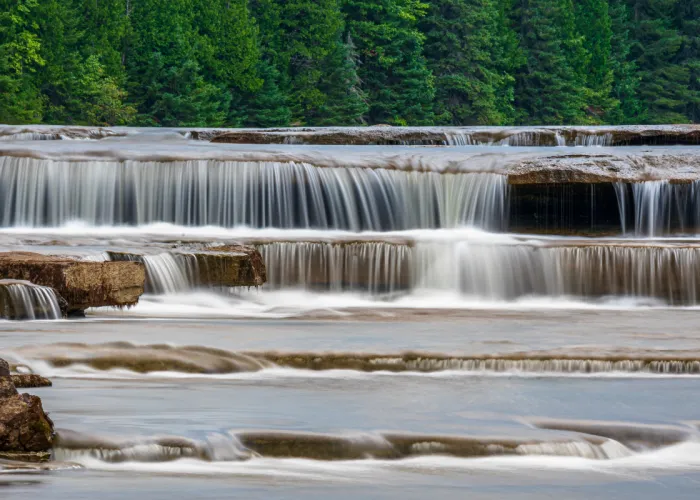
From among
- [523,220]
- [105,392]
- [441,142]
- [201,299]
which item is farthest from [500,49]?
[105,392]

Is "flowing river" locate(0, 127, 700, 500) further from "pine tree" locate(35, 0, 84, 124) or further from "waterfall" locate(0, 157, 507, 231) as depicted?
"pine tree" locate(35, 0, 84, 124)

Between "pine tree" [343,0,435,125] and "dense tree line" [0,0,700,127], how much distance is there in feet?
0.26

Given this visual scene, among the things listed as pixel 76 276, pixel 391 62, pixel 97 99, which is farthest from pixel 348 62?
pixel 76 276

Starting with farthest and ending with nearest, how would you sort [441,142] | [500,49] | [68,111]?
[500,49] < [68,111] < [441,142]

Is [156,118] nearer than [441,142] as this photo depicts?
No

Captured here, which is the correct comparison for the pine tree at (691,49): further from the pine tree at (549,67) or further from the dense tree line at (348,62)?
the pine tree at (549,67)

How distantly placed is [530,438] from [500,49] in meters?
63.3

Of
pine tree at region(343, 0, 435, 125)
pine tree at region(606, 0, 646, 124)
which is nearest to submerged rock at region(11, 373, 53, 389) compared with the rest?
pine tree at region(343, 0, 435, 125)

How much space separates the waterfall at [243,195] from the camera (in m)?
20.7

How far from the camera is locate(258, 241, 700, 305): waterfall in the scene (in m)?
17.7

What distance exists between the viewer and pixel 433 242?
18.3 m

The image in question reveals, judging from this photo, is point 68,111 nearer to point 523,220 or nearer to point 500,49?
point 500,49

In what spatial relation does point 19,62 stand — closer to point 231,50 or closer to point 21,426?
point 231,50

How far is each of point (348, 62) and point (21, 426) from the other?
5461 centimetres
